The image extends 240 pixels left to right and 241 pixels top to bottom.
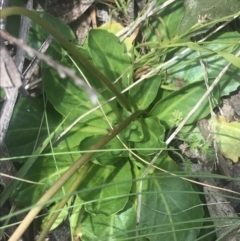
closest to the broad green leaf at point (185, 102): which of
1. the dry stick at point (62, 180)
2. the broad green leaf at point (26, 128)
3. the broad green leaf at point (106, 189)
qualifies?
the dry stick at point (62, 180)

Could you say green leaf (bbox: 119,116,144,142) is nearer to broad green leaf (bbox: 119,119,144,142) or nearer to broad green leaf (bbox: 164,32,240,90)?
broad green leaf (bbox: 119,119,144,142)

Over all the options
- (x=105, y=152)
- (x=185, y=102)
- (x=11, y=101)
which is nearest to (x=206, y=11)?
(x=185, y=102)

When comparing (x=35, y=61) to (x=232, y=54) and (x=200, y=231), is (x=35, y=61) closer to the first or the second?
(x=232, y=54)

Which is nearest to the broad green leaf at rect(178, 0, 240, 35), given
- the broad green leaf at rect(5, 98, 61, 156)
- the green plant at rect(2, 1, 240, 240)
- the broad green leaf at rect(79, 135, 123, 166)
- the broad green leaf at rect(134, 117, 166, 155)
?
the green plant at rect(2, 1, 240, 240)

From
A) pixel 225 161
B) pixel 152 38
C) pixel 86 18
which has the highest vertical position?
pixel 86 18

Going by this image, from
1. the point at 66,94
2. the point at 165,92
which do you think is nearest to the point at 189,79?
the point at 165,92
